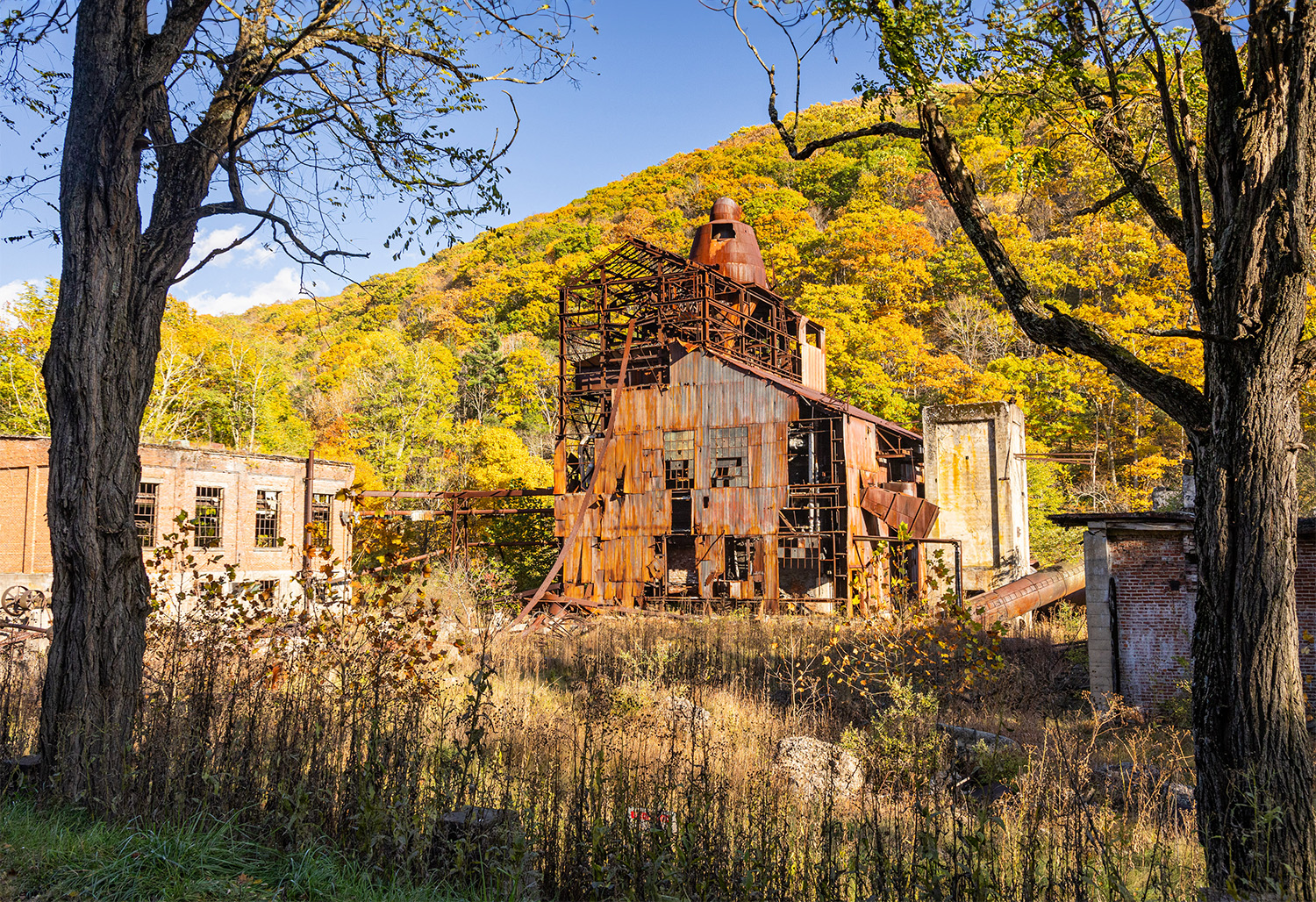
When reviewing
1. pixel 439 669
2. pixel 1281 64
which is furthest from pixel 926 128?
pixel 439 669

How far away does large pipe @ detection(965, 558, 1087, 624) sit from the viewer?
18547 mm

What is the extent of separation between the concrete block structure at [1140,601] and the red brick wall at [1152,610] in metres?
0.01

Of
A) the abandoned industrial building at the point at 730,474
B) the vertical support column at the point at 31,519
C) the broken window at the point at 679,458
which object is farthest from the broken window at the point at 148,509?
the broken window at the point at 679,458

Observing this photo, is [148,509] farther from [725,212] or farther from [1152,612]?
[1152,612]

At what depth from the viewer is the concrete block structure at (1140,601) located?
12.7 m

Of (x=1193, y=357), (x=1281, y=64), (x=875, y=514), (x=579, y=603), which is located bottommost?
(x=579, y=603)

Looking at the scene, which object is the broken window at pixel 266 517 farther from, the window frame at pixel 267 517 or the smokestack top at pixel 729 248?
the smokestack top at pixel 729 248

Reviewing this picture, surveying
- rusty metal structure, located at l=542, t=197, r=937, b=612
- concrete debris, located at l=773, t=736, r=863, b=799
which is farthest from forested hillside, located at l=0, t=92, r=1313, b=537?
concrete debris, located at l=773, t=736, r=863, b=799

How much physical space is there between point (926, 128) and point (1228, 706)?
4.36m

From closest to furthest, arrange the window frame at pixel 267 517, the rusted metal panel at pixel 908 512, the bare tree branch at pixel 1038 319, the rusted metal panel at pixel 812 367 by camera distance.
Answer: the bare tree branch at pixel 1038 319 → the rusted metal panel at pixel 908 512 → the window frame at pixel 267 517 → the rusted metal panel at pixel 812 367

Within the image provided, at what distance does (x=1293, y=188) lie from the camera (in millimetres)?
5266

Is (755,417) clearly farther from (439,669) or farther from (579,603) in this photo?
(439,669)

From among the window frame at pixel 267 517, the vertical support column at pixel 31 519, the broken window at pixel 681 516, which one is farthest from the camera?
the window frame at pixel 267 517

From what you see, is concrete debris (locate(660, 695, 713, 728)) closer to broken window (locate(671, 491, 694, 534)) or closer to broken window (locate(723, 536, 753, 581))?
broken window (locate(723, 536, 753, 581))
